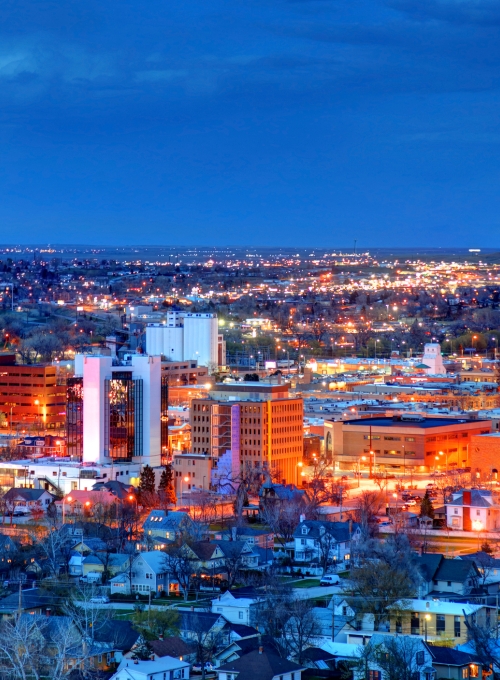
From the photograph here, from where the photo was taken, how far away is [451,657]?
21000 mm

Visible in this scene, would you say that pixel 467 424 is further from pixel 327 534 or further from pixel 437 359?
pixel 437 359

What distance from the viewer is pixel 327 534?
29.2m

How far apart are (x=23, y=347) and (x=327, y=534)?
46053mm

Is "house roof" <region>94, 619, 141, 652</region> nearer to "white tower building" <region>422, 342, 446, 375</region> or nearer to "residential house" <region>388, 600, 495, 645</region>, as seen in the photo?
"residential house" <region>388, 600, 495, 645</region>

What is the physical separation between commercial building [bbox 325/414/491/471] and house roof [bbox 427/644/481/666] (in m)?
20.2

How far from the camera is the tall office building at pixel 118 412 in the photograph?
40.3 m

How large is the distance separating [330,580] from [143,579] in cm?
282

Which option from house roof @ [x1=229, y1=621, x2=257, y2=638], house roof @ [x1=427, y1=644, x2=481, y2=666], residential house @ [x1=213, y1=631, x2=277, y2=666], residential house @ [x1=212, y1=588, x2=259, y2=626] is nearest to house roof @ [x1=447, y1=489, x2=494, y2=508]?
residential house @ [x1=212, y1=588, x2=259, y2=626]

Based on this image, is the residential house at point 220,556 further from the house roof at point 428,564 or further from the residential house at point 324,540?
the house roof at point 428,564

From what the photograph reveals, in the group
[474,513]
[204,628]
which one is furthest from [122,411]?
[204,628]

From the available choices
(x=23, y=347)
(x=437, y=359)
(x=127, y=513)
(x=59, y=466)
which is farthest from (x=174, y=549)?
(x=23, y=347)

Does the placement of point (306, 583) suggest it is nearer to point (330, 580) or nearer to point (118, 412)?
point (330, 580)

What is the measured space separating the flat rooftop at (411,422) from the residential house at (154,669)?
21.7 metres

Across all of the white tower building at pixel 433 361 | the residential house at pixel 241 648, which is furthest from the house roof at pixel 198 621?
the white tower building at pixel 433 361
